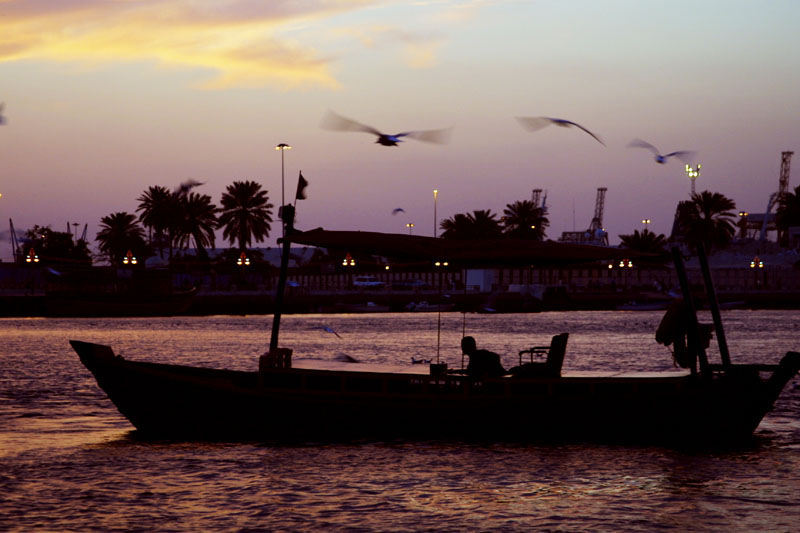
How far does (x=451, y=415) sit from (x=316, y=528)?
6655 millimetres

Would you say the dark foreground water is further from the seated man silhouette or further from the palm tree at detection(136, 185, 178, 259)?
the palm tree at detection(136, 185, 178, 259)

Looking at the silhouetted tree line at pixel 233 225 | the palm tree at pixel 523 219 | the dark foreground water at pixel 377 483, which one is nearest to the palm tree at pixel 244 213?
the silhouetted tree line at pixel 233 225

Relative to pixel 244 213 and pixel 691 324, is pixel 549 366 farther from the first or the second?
pixel 244 213

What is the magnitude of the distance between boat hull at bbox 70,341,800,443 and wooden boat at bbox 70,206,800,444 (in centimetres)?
2

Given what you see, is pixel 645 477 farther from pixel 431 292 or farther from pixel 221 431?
pixel 431 292

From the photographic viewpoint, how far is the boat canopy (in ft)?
72.2

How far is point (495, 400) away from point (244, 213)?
11398 cm

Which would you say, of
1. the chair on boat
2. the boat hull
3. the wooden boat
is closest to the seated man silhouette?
the wooden boat

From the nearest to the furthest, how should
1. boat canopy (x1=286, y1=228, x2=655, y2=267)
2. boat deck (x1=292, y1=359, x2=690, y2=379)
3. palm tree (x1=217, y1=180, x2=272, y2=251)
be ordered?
boat canopy (x1=286, y1=228, x2=655, y2=267)
boat deck (x1=292, y1=359, x2=690, y2=379)
palm tree (x1=217, y1=180, x2=272, y2=251)

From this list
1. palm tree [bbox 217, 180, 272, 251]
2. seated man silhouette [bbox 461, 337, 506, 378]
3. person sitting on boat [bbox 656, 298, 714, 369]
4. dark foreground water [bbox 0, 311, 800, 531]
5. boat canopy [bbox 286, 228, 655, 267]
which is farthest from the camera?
palm tree [bbox 217, 180, 272, 251]

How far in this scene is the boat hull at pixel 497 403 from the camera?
2230 centimetres

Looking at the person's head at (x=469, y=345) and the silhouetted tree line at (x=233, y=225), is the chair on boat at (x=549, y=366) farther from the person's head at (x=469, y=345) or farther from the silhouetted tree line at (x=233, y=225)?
the silhouetted tree line at (x=233, y=225)

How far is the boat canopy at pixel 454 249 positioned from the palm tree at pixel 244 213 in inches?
4405

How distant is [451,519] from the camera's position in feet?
54.9
